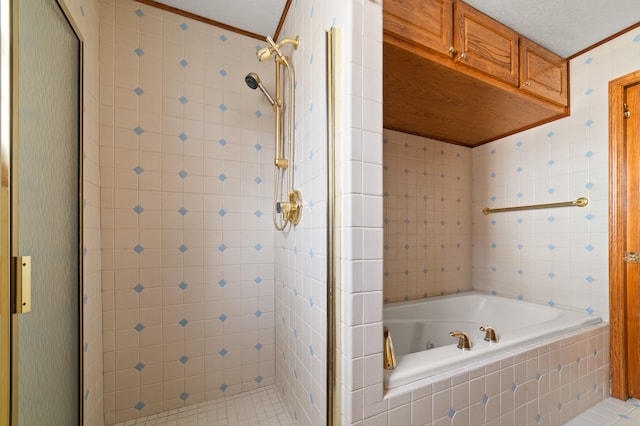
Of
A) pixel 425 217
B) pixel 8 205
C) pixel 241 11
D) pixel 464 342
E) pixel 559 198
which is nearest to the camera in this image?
pixel 8 205

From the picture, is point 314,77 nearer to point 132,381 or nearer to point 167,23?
point 167,23

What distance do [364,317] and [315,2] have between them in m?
1.28

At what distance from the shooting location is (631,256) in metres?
1.47

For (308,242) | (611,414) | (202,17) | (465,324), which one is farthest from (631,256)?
(202,17)

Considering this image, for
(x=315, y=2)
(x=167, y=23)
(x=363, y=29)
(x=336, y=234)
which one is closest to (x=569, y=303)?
(x=336, y=234)

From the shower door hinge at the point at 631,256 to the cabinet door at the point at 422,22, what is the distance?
150 cm

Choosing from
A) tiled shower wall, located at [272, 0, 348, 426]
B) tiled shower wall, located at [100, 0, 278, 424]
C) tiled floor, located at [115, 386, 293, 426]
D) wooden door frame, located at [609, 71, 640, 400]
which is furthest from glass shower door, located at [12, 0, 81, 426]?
wooden door frame, located at [609, 71, 640, 400]

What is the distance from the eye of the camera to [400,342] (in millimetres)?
1737

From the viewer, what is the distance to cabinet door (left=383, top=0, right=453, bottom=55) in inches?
43.4

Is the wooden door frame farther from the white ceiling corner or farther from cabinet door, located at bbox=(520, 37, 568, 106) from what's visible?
the white ceiling corner

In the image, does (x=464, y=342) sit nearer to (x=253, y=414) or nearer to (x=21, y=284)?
(x=253, y=414)

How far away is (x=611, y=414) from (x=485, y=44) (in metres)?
2.01

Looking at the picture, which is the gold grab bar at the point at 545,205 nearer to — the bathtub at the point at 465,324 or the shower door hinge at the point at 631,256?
the shower door hinge at the point at 631,256

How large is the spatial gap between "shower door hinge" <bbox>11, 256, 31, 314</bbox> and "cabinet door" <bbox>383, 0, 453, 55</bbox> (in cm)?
143
